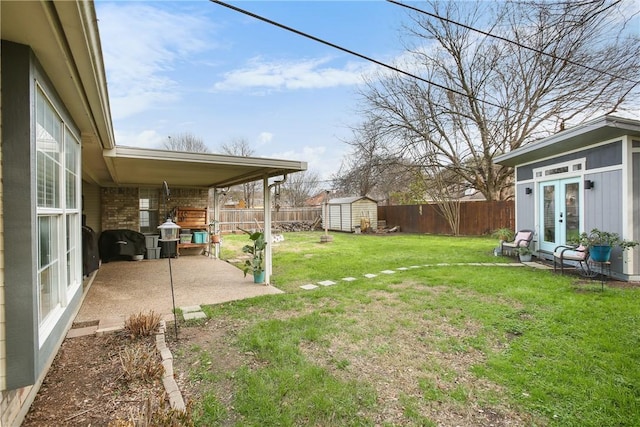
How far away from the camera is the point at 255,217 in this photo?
17.4 m

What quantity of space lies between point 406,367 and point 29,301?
9.05 ft

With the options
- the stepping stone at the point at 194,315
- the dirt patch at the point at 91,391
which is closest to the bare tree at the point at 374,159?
the stepping stone at the point at 194,315

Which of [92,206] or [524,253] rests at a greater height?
[92,206]

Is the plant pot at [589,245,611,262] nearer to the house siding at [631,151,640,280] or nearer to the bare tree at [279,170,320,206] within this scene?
the house siding at [631,151,640,280]

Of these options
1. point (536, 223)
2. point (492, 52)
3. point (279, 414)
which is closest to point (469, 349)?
point (279, 414)

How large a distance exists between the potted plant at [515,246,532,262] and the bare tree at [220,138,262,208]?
827 inches

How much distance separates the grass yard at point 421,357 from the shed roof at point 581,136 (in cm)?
260

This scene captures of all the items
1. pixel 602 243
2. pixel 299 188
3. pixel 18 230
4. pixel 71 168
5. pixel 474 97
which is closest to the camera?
pixel 18 230

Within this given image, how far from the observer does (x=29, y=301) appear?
1940mm

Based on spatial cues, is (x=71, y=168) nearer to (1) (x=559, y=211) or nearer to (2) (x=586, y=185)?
(2) (x=586, y=185)

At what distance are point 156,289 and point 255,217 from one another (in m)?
11.8

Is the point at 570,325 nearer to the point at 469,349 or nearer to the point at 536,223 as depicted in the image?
the point at 469,349

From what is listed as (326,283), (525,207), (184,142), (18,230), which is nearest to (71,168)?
(18,230)

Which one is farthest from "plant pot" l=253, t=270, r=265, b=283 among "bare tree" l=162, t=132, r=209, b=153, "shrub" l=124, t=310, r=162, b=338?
"bare tree" l=162, t=132, r=209, b=153
